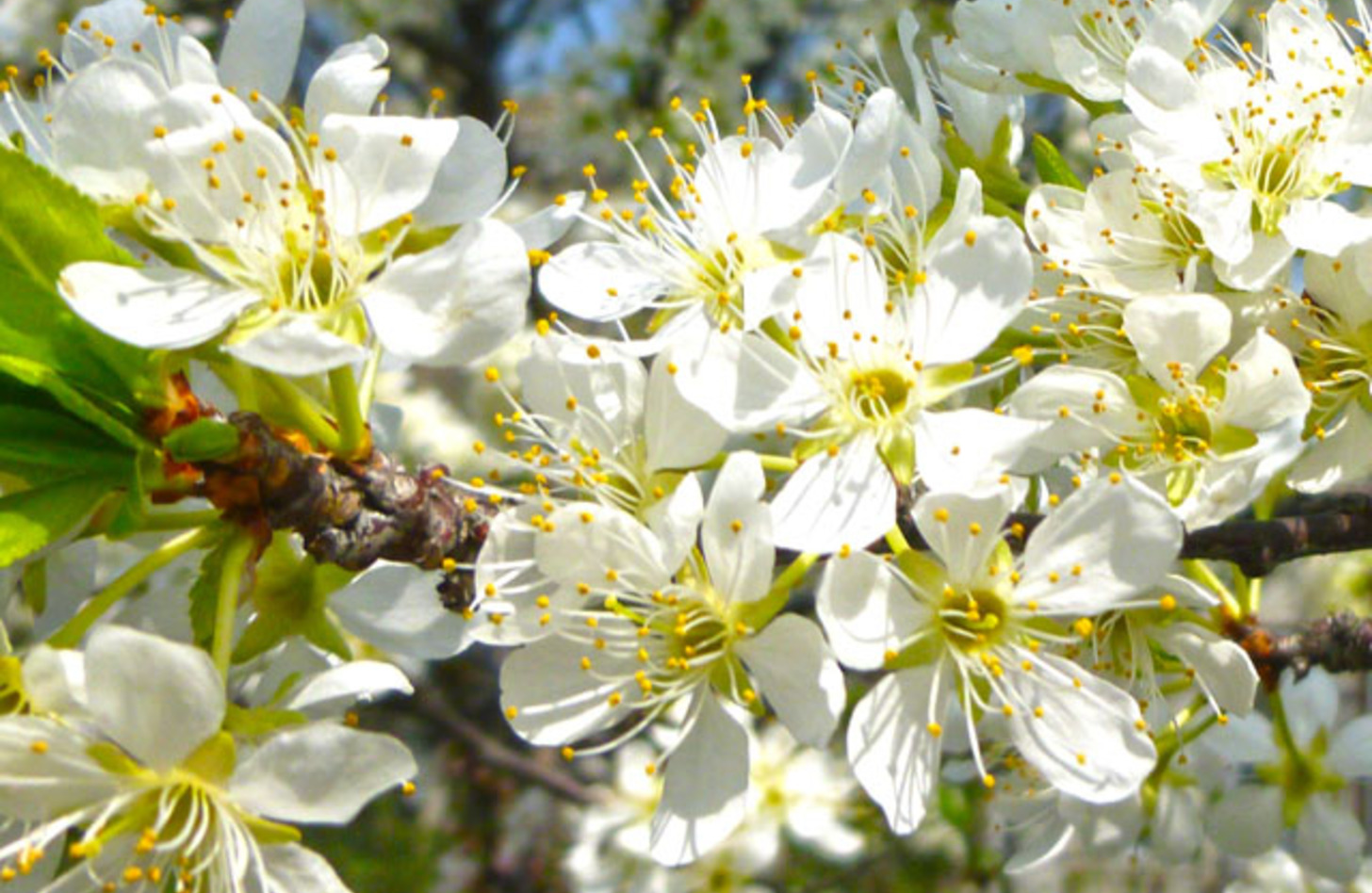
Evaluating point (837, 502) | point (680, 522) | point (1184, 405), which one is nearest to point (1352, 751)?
point (1184, 405)

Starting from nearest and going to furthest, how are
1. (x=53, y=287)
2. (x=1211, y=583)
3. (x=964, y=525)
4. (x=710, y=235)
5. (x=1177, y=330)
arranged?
(x=53, y=287), (x=964, y=525), (x=1177, y=330), (x=710, y=235), (x=1211, y=583)

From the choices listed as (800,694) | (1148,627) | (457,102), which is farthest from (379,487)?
(457,102)

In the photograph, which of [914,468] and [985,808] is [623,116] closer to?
[985,808]

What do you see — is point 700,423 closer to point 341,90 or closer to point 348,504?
point 348,504

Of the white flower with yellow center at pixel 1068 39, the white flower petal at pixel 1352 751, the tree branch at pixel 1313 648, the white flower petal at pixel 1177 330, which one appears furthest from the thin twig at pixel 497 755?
the white flower petal at pixel 1177 330

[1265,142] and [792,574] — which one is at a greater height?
[1265,142]

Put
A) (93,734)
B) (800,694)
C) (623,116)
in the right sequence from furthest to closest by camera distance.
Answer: (623,116), (800,694), (93,734)
